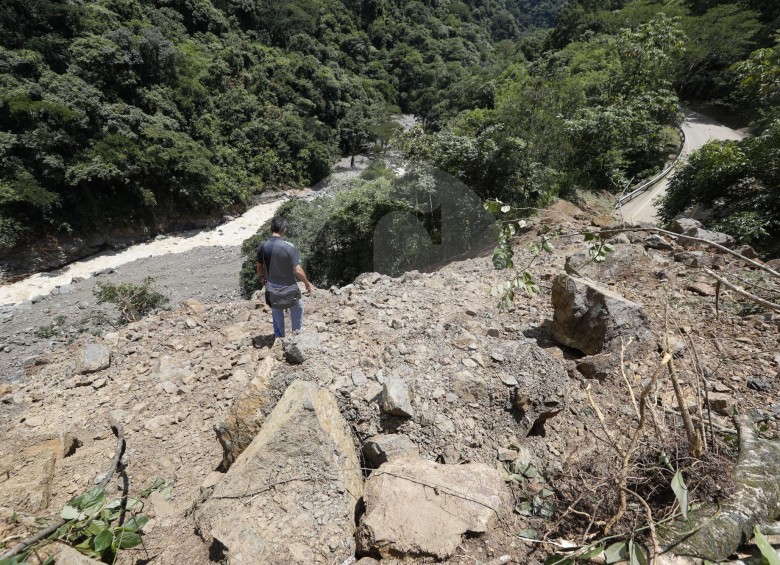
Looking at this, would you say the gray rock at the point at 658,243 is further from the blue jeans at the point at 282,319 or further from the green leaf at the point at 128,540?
the green leaf at the point at 128,540

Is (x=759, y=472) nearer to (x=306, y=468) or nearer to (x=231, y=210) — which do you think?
(x=306, y=468)

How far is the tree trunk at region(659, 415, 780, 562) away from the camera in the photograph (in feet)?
4.00

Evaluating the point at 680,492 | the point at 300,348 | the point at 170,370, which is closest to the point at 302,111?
the point at 170,370

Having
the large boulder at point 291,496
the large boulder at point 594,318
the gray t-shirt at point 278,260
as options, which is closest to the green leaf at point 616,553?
the large boulder at point 291,496

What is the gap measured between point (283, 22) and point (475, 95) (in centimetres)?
2377

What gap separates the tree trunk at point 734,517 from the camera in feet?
4.00

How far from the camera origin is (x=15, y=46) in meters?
17.5

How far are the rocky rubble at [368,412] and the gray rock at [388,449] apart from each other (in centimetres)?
1

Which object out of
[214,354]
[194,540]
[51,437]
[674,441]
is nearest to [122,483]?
[51,437]

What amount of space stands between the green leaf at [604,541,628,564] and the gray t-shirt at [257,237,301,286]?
3254 millimetres

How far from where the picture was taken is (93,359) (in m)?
4.06

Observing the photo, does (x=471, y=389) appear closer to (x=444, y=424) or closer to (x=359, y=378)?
(x=444, y=424)

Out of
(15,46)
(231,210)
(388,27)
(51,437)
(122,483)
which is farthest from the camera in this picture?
(388,27)

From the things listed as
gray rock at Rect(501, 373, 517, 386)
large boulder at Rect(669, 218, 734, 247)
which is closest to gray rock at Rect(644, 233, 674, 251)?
large boulder at Rect(669, 218, 734, 247)
